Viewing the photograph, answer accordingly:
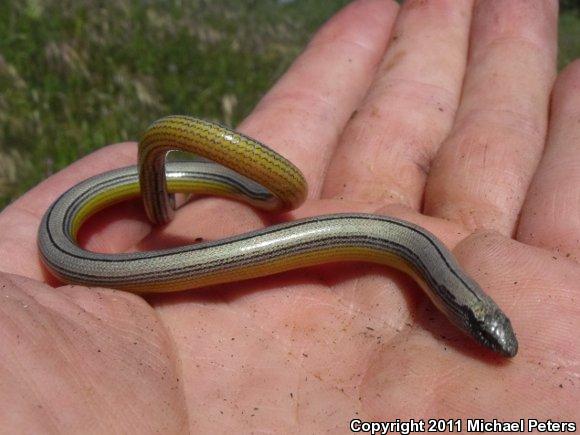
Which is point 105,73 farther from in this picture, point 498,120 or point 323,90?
point 498,120

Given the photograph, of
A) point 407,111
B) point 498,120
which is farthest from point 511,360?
point 407,111

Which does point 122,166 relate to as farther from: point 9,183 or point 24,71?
point 24,71

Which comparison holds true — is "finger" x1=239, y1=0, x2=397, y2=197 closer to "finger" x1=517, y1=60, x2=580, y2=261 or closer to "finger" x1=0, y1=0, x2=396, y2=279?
"finger" x1=0, y1=0, x2=396, y2=279

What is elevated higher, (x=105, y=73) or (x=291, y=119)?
(x=291, y=119)

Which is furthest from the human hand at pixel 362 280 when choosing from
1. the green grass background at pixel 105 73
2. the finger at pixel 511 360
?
the green grass background at pixel 105 73

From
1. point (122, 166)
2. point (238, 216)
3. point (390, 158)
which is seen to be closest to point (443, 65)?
point (390, 158)

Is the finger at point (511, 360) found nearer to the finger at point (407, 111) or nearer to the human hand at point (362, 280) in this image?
the human hand at point (362, 280)

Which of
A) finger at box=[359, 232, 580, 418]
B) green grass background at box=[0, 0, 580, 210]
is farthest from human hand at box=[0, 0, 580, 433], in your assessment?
green grass background at box=[0, 0, 580, 210]

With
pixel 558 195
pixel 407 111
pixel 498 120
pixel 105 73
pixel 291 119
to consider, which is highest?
pixel 558 195
